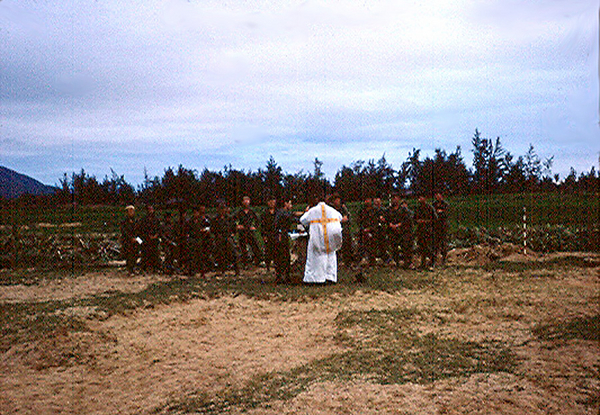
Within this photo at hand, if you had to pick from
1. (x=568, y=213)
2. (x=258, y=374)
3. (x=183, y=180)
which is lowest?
(x=258, y=374)

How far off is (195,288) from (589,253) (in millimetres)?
12732

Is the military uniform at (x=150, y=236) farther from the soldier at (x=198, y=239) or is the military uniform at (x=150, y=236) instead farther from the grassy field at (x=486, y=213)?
the grassy field at (x=486, y=213)

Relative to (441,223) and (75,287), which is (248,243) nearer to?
(75,287)

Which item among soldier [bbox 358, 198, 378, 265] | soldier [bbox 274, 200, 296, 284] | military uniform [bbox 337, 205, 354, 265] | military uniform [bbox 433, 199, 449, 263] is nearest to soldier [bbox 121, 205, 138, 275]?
soldier [bbox 274, 200, 296, 284]

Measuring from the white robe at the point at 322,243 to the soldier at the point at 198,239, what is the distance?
3410 millimetres

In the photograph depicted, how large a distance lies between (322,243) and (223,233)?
11.2 feet

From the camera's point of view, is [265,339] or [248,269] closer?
[265,339]

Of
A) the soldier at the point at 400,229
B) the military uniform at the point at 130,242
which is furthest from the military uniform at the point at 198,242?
the soldier at the point at 400,229

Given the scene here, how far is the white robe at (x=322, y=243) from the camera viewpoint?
475 inches

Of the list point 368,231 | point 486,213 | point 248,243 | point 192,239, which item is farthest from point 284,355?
point 486,213

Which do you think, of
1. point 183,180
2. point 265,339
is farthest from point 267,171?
point 265,339

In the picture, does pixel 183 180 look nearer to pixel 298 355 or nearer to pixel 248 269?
pixel 248 269

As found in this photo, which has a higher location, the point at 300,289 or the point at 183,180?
the point at 183,180

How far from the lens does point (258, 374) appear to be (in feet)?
20.5
